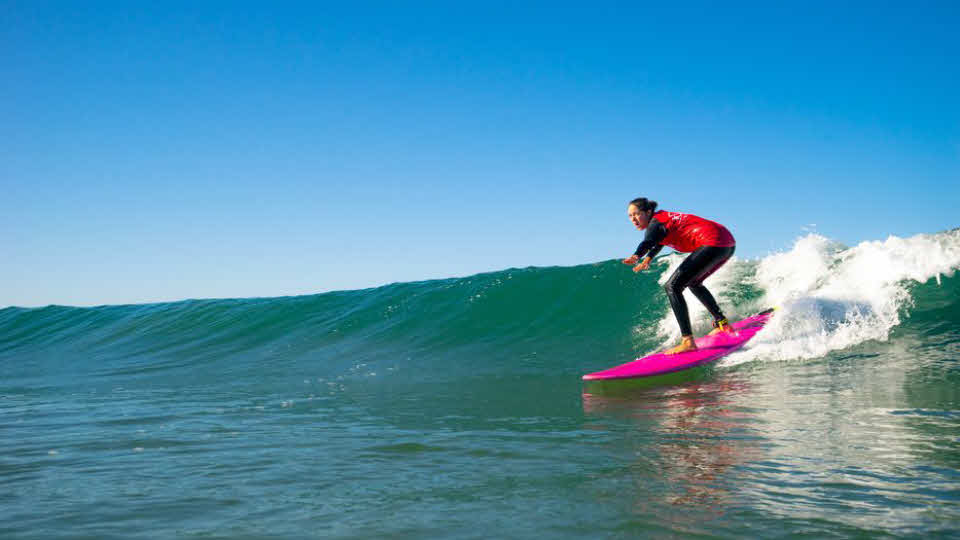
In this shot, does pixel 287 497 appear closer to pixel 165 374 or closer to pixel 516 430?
pixel 516 430

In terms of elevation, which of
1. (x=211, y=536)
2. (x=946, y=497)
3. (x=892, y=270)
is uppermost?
(x=892, y=270)

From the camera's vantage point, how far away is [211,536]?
8.46ft

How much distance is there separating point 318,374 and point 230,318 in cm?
791

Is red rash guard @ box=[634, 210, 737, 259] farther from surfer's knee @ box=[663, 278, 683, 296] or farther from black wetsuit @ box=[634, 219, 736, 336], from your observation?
surfer's knee @ box=[663, 278, 683, 296]

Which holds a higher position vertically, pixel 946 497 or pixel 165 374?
pixel 165 374

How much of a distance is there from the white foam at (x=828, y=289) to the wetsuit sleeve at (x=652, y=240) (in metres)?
1.74

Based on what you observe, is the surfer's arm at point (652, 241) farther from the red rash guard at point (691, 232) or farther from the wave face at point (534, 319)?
the wave face at point (534, 319)

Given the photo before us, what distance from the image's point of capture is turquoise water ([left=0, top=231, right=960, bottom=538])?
2691mm

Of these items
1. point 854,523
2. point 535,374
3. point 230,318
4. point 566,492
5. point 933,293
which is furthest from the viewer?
point 230,318

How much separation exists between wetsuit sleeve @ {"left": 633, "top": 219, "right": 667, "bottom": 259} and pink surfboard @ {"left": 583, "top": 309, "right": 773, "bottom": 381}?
1.24 m

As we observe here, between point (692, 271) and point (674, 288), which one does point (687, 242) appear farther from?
point (674, 288)

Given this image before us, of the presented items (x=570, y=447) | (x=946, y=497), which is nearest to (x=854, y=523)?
(x=946, y=497)

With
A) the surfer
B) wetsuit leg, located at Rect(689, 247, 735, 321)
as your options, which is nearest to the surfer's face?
the surfer

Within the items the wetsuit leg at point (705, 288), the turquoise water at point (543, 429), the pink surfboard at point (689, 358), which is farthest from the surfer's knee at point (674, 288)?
the turquoise water at point (543, 429)
